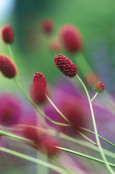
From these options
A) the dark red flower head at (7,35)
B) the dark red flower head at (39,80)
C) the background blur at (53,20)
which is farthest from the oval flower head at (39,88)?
the background blur at (53,20)

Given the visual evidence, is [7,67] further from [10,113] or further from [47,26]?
[47,26]

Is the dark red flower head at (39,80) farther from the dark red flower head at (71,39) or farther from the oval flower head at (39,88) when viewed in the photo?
the dark red flower head at (71,39)

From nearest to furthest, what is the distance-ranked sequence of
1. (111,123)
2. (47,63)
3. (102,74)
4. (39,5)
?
1. (111,123)
2. (102,74)
3. (47,63)
4. (39,5)

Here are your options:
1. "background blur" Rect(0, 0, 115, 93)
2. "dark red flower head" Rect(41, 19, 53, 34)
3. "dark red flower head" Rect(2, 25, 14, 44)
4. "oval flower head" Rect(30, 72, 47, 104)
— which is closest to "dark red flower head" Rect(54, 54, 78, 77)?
"oval flower head" Rect(30, 72, 47, 104)

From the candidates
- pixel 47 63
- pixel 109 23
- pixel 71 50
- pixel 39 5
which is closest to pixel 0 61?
pixel 71 50

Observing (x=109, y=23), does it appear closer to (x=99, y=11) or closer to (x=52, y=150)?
(x=99, y=11)

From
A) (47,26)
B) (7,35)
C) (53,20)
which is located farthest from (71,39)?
(53,20)

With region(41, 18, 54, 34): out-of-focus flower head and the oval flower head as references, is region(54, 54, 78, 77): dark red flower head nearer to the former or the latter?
the oval flower head
